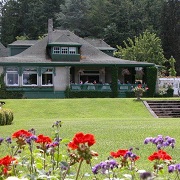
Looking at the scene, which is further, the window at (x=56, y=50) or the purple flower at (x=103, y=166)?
the window at (x=56, y=50)

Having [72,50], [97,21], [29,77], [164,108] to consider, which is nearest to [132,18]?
[97,21]

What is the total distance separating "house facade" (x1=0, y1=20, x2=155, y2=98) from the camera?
36.3 metres

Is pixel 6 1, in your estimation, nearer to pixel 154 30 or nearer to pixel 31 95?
pixel 154 30

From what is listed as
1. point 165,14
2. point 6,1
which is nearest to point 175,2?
point 165,14

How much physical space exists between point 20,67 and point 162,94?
12109 millimetres

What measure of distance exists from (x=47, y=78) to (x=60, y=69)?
1.37 metres

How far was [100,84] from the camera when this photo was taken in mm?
36844

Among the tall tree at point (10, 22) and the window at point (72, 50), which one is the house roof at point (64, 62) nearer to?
the window at point (72, 50)

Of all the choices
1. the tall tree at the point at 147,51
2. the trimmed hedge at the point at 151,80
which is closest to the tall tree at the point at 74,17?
the tall tree at the point at 147,51

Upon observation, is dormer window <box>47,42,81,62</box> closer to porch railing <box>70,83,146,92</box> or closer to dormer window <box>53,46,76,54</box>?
dormer window <box>53,46,76,54</box>

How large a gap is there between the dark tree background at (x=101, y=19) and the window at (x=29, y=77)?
86.1ft

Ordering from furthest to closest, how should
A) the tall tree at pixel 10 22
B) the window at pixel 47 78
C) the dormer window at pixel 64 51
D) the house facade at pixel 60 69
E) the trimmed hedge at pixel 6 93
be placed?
the tall tree at pixel 10 22 < the dormer window at pixel 64 51 < the window at pixel 47 78 < the house facade at pixel 60 69 < the trimmed hedge at pixel 6 93

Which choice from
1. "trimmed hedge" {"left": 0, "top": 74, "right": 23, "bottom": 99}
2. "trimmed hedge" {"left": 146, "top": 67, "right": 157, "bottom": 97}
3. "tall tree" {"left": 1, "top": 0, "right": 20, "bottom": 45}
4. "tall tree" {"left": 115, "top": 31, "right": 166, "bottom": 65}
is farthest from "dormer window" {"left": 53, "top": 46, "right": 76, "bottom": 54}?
"tall tree" {"left": 1, "top": 0, "right": 20, "bottom": 45}

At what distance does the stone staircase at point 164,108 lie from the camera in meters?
26.0
